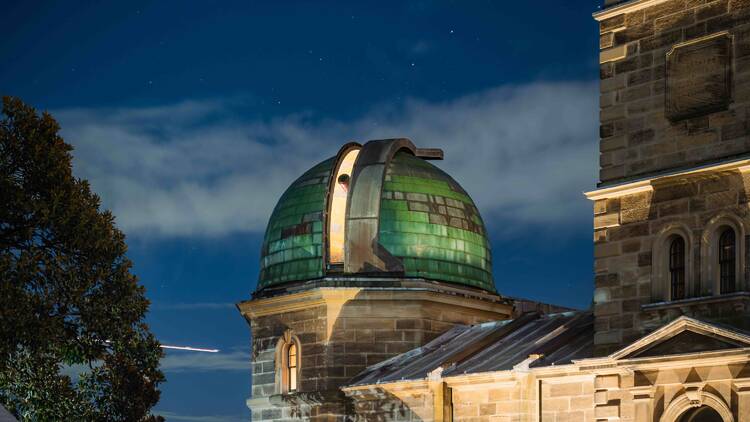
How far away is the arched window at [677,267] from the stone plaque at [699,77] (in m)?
2.89

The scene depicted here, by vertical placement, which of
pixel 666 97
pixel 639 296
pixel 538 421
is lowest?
pixel 538 421

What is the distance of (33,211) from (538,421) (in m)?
13.9

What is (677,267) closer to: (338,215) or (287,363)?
(338,215)

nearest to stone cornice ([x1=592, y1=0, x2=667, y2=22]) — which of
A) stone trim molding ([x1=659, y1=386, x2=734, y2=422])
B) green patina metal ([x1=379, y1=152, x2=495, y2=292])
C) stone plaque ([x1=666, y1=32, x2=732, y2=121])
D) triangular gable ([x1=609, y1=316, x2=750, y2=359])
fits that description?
stone plaque ([x1=666, y1=32, x2=732, y2=121])

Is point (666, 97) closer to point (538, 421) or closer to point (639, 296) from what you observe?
point (639, 296)

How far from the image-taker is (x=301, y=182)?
43.4 m

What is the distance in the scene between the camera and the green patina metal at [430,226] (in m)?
41.5

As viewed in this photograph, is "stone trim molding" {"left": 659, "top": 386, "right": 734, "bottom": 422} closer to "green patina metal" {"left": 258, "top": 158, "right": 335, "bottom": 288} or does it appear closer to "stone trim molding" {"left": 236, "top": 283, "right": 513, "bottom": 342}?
"stone trim molding" {"left": 236, "top": 283, "right": 513, "bottom": 342}

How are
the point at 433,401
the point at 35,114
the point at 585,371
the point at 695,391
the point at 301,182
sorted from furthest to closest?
1. the point at 301,182
2. the point at 433,401
3. the point at 35,114
4. the point at 585,371
5. the point at 695,391

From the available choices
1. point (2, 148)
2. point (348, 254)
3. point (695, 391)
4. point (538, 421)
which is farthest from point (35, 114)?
point (695, 391)

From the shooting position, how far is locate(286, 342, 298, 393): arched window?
41.5 meters

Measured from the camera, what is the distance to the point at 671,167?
94.7 ft

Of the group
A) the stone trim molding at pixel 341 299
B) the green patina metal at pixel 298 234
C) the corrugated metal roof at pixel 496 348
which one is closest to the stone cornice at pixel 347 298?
the stone trim molding at pixel 341 299

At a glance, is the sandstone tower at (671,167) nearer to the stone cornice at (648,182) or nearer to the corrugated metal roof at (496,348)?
the stone cornice at (648,182)
